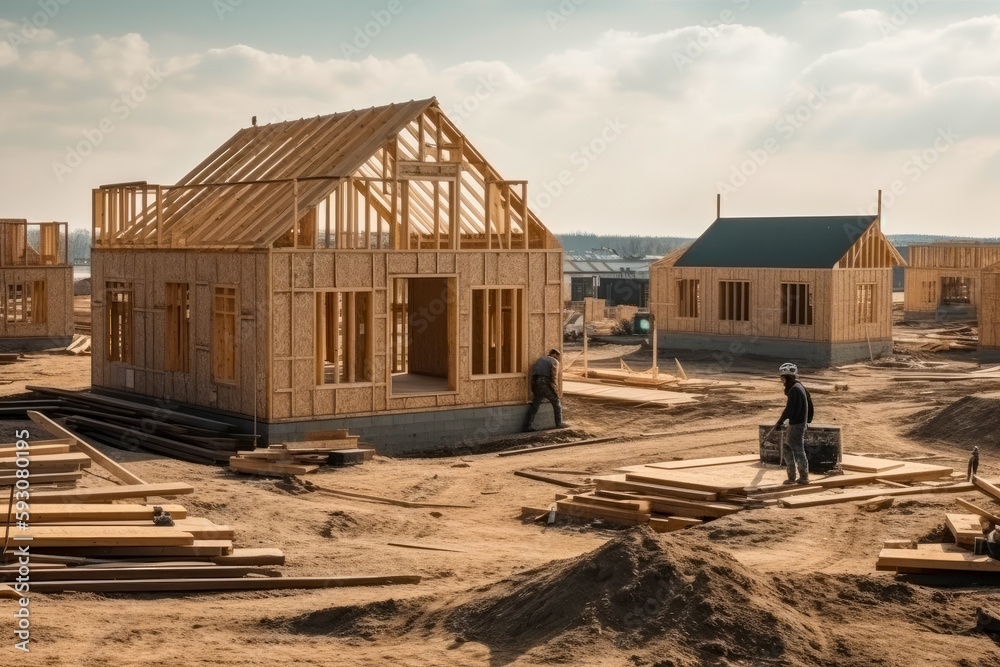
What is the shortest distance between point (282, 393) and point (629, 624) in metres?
11.0

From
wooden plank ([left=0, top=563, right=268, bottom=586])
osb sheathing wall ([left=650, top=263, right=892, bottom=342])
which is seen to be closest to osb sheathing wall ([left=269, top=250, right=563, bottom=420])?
wooden plank ([left=0, top=563, right=268, bottom=586])

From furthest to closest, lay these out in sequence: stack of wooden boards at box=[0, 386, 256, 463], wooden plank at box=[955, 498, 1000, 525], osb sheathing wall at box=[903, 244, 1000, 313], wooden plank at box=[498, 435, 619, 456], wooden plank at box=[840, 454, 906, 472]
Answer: osb sheathing wall at box=[903, 244, 1000, 313] → wooden plank at box=[498, 435, 619, 456] → stack of wooden boards at box=[0, 386, 256, 463] → wooden plank at box=[840, 454, 906, 472] → wooden plank at box=[955, 498, 1000, 525]

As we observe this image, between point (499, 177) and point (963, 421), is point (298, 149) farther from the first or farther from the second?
point (963, 421)

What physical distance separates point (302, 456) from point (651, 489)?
5.62 m

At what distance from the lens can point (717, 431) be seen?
22.1 metres

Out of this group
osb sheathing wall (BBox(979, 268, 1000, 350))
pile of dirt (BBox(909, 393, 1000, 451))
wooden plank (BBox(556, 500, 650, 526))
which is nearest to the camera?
wooden plank (BBox(556, 500, 650, 526))

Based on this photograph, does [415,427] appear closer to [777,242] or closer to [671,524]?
[671,524]

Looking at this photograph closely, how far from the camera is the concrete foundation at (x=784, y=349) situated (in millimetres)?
33844

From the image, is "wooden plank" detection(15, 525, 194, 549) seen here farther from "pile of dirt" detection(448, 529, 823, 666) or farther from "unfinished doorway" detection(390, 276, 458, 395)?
"unfinished doorway" detection(390, 276, 458, 395)

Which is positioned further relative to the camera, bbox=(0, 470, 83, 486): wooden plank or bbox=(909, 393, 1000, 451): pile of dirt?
bbox=(909, 393, 1000, 451): pile of dirt

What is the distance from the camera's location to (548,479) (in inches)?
695

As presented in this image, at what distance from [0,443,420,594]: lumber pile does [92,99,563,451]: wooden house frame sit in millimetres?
7115

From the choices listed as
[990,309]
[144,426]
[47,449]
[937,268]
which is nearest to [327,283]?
[144,426]

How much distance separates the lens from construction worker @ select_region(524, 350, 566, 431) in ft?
70.7
